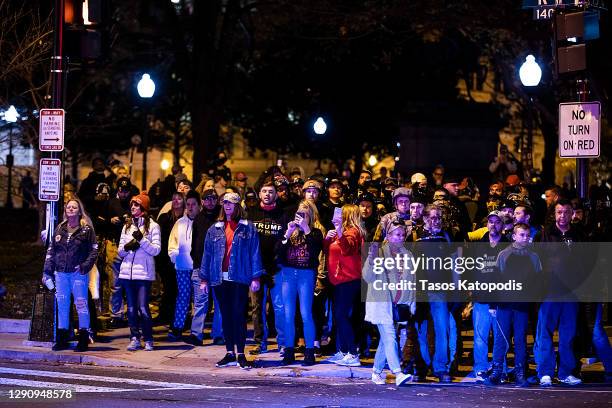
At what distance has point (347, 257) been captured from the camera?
14375mm

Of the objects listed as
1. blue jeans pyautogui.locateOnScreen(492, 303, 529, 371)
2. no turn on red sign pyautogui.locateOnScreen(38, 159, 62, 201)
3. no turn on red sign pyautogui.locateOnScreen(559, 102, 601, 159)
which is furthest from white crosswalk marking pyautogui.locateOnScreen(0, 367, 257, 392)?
no turn on red sign pyautogui.locateOnScreen(559, 102, 601, 159)

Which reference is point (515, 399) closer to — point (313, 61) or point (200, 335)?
point (200, 335)

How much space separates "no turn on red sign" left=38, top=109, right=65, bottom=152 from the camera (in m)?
15.7

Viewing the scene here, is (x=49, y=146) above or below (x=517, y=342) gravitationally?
above

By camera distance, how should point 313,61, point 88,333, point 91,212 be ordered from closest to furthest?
point 88,333, point 91,212, point 313,61

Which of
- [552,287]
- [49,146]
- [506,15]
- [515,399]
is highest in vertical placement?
[506,15]

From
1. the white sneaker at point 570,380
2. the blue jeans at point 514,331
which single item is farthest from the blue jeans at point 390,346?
the white sneaker at point 570,380

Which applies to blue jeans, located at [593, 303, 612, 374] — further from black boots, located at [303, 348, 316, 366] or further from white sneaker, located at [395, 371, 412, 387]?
black boots, located at [303, 348, 316, 366]

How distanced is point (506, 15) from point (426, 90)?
81.1 ft

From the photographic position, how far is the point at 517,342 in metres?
13.4

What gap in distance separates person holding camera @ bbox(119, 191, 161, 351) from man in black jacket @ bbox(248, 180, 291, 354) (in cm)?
131

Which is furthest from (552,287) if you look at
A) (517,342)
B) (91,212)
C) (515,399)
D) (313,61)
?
(313,61)

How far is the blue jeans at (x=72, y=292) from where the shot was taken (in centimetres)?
1516

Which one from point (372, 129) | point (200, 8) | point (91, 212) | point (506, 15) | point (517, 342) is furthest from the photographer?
point (372, 129)
